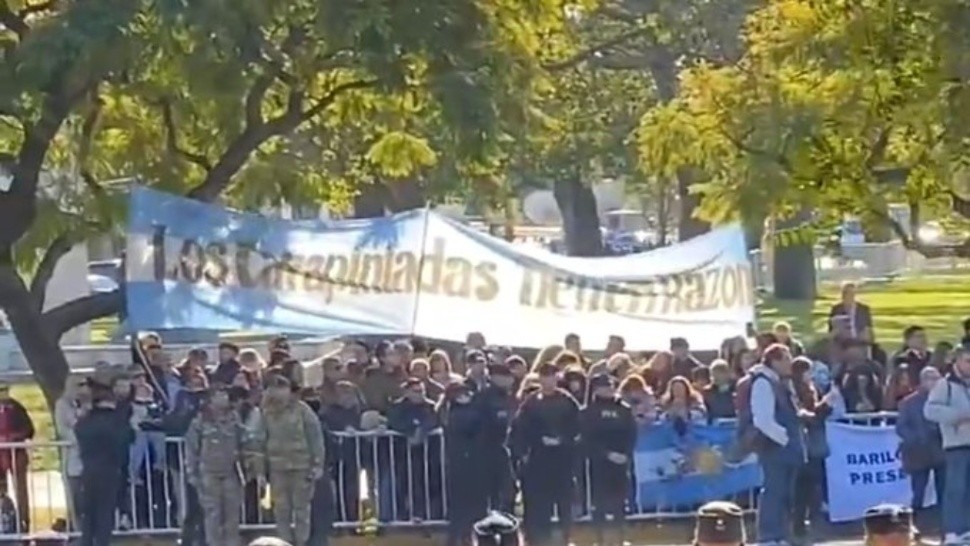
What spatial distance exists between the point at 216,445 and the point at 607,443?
301cm

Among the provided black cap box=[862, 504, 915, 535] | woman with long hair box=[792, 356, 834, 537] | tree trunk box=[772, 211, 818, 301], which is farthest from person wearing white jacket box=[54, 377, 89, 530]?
tree trunk box=[772, 211, 818, 301]

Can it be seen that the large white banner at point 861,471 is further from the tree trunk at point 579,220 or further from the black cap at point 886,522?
the tree trunk at point 579,220

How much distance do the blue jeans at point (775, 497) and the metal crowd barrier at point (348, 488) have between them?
0.89 metres

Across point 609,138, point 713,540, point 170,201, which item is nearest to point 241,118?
point 170,201

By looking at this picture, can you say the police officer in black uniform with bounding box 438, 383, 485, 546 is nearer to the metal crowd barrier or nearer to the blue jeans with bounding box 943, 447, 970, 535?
the metal crowd barrier

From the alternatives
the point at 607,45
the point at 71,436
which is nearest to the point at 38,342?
the point at 71,436

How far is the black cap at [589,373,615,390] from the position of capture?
16875 millimetres

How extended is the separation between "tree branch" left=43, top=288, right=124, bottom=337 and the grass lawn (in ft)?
60.6

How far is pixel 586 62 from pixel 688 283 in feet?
64.4

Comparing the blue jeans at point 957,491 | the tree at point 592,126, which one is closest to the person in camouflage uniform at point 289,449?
the blue jeans at point 957,491

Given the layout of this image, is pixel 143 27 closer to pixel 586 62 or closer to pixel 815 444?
pixel 815 444

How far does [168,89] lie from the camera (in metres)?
19.8

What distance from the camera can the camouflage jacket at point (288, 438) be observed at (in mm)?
16375

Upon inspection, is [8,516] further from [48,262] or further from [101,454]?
[48,262]
